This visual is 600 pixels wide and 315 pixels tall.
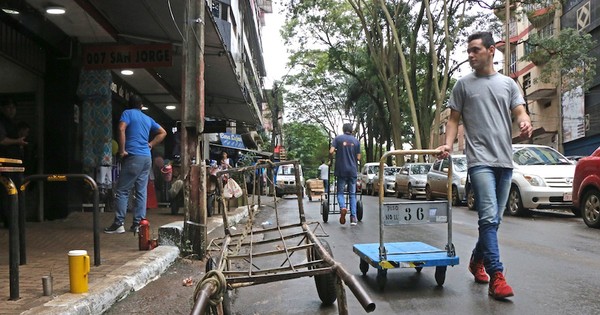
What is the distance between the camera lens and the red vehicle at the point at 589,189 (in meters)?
8.97

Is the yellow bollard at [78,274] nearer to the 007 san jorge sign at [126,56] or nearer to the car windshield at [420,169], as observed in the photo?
the 007 san jorge sign at [126,56]

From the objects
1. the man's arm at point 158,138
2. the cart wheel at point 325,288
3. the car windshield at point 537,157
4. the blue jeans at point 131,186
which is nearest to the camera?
the cart wheel at point 325,288

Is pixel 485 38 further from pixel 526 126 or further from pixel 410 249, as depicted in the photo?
pixel 410 249

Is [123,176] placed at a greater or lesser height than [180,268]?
greater

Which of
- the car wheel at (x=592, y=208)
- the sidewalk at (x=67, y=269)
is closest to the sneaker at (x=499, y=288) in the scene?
the sidewalk at (x=67, y=269)

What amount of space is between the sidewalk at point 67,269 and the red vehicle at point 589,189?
291 inches

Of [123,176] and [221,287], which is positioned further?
[123,176]

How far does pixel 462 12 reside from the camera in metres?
22.9

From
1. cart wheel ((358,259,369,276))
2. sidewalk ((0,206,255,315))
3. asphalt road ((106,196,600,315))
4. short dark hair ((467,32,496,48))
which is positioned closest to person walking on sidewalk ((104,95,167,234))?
sidewalk ((0,206,255,315))

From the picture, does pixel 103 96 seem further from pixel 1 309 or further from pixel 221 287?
pixel 221 287

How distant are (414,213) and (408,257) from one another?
0.40 metres

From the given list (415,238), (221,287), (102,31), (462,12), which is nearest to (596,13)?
(462,12)

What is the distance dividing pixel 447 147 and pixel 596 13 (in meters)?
26.9

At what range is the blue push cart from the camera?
13.9 ft
